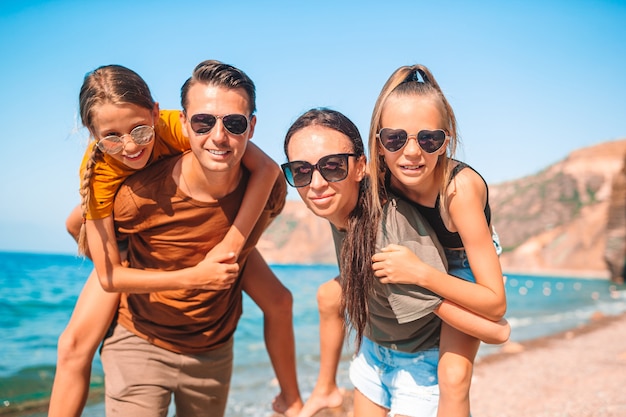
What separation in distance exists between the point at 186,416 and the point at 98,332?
0.91 metres

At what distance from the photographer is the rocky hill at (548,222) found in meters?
52.5

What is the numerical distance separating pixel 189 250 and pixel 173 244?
11cm

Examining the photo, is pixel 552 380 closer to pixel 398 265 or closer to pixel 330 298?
pixel 330 298

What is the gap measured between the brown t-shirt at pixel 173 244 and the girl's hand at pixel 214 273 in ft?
1.07

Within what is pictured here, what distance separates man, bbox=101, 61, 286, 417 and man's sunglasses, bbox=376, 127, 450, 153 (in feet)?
3.01

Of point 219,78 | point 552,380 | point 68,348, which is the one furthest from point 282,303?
point 552,380

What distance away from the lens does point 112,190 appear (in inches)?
137

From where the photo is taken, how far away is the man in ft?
11.0

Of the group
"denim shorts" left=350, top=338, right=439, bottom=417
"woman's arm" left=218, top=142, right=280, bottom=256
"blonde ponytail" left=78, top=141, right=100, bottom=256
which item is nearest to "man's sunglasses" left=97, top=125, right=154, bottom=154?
"blonde ponytail" left=78, top=141, right=100, bottom=256

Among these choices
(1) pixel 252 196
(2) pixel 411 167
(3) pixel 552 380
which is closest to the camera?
(2) pixel 411 167

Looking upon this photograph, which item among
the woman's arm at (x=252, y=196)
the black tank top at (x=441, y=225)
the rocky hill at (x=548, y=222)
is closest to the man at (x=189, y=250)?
the woman's arm at (x=252, y=196)

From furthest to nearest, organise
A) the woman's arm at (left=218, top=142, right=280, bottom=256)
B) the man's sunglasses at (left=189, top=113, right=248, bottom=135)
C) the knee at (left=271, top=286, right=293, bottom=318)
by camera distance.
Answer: the knee at (left=271, top=286, right=293, bottom=318)
the woman's arm at (left=218, top=142, right=280, bottom=256)
the man's sunglasses at (left=189, top=113, right=248, bottom=135)

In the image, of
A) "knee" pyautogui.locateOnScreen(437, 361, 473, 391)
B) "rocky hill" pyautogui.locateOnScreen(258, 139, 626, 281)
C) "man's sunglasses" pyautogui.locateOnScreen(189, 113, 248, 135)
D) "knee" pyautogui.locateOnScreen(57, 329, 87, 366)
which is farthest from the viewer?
"rocky hill" pyautogui.locateOnScreen(258, 139, 626, 281)

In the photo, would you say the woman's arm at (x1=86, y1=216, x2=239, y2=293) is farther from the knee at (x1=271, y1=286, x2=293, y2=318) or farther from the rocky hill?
the rocky hill
